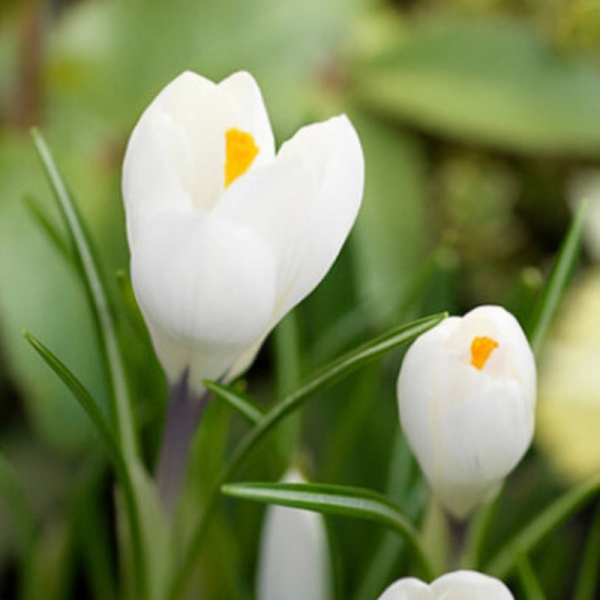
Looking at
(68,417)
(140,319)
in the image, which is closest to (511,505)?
(68,417)

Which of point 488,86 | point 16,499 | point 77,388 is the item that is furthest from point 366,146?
point 77,388

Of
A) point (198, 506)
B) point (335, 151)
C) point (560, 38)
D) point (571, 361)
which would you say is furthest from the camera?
point (560, 38)

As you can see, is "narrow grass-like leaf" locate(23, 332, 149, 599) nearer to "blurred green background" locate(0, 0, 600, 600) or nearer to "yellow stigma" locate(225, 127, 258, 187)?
"yellow stigma" locate(225, 127, 258, 187)

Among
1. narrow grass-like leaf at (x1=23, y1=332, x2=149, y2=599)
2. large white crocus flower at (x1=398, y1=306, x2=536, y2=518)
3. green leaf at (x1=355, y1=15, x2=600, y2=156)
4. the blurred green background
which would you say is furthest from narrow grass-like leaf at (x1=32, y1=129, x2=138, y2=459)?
green leaf at (x1=355, y1=15, x2=600, y2=156)

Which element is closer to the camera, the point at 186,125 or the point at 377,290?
the point at 186,125

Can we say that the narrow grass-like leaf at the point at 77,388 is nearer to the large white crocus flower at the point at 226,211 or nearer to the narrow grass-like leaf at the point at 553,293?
the large white crocus flower at the point at 226,211

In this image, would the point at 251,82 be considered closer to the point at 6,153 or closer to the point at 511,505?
the point at 511,505
